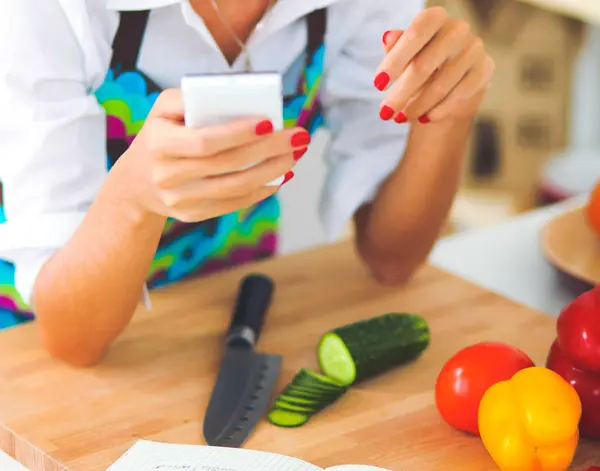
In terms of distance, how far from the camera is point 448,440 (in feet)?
2.59

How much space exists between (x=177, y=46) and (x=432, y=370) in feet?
1.40

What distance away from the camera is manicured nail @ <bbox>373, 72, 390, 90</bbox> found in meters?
0.81

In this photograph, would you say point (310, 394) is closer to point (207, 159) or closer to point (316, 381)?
point (316, 381)

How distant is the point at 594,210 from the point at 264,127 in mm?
601

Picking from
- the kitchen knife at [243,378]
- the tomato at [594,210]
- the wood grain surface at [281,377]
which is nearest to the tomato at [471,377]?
the wood grain surface at [281,377]

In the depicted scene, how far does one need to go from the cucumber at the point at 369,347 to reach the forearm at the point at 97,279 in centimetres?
19

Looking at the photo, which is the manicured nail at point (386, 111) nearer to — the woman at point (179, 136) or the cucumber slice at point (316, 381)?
the woman at point (179, 136)

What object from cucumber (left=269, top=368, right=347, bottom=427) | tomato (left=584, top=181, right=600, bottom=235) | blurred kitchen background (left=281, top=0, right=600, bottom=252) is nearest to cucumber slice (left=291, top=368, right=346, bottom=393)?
cucumber (left=269, top=368, right=347, bottom=427)

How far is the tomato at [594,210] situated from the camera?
1.12 m

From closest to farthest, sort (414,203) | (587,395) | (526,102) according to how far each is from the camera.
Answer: (587,395), (414,203), (526,102)

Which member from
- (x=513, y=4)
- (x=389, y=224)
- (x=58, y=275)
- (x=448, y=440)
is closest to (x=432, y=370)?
(x=448, y=440)

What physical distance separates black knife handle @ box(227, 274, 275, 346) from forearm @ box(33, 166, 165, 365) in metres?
0.11

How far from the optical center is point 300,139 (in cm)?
71

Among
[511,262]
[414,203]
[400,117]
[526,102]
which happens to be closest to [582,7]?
[526,102]
